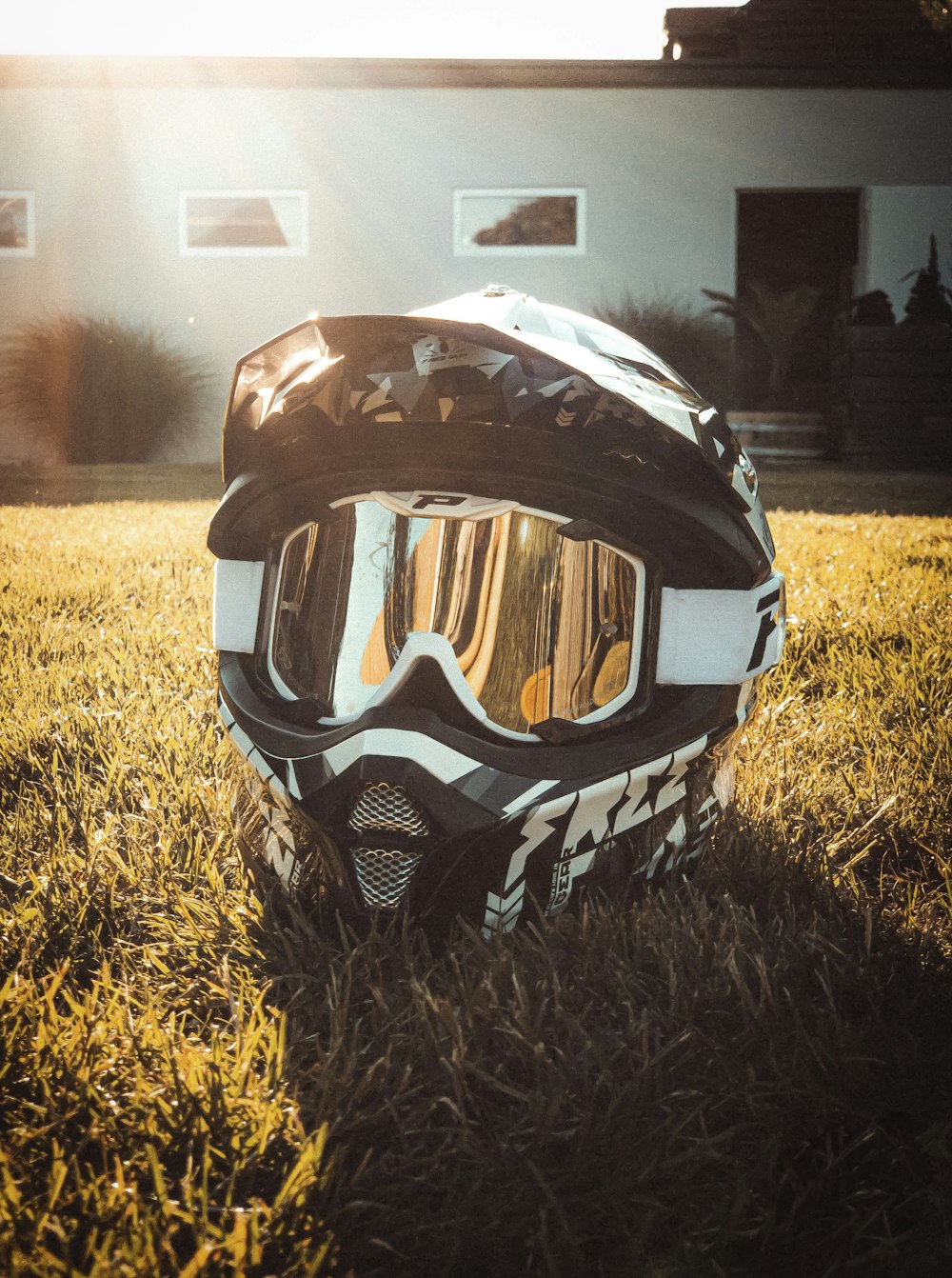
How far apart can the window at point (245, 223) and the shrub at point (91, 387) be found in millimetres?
1449

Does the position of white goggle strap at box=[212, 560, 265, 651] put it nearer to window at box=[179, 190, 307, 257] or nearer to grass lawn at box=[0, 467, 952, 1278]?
grass lawn at box=[0, 467, 952, 1278]

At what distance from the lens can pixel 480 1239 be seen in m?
1.01

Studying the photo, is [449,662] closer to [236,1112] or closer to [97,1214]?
[236,1112]

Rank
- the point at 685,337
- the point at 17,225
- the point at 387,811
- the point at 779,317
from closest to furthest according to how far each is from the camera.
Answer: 1. the point at 387,811
2. the point at 685,337
3. the point at 17,225
4. the point at 779,317

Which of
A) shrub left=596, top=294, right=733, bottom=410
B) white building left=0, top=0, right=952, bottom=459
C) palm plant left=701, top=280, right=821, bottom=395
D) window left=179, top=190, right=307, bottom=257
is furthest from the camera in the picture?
palm plant left=701, top=280, right=821, bottom=395

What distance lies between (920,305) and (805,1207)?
1158 cm

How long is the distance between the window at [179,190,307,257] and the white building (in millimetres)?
24

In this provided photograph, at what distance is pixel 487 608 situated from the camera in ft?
4.81

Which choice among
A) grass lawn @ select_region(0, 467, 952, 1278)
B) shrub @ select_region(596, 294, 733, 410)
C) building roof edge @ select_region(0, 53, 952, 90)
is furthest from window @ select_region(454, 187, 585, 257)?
grass lawn @ select_region(0, 467, 952, 1278)

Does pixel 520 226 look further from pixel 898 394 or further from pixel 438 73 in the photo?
pixel 898 394

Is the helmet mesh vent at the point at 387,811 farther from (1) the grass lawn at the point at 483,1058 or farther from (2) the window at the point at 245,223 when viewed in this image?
(2) the window at the point at 245,223

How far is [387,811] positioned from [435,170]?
12433 mm

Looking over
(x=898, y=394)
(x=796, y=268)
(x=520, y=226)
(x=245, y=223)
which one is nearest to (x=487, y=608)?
(x=898, y=394)

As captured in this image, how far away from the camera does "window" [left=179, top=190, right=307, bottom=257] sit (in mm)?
12648
